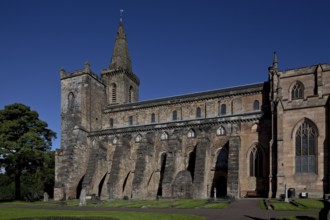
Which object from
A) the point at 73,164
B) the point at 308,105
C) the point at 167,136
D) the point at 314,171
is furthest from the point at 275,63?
the point at 73,164

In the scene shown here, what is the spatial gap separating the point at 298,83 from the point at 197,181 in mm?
18450

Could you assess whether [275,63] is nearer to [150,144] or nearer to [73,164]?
[150,144]

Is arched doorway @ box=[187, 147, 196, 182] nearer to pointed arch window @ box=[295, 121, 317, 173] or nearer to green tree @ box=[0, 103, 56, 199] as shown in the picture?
pointed arch window @ box=[295, 121, 317, 173]

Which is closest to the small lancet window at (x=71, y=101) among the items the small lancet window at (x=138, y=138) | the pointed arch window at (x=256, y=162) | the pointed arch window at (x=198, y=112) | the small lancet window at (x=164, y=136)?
the small lancet window at (x=138, y=138)

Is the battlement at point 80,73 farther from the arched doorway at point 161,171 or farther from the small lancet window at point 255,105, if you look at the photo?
the small lancet window at point 255,105

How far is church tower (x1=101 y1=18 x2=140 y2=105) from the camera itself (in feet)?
205

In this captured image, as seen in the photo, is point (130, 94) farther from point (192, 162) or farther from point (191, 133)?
point (192, 162)

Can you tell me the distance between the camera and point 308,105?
128ft

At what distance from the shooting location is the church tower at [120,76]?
62.6m

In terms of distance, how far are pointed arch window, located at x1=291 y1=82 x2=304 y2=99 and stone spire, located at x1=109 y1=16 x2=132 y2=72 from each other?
31.8 metres

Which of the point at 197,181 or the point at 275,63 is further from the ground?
the point at 275,63

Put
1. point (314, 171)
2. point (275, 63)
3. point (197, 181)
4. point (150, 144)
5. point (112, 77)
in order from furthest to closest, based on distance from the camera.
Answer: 1. point (112, 77)
2. point (150, 144)
3. point (275, 63)
4. point (197, 181)
5. point (314, 171)

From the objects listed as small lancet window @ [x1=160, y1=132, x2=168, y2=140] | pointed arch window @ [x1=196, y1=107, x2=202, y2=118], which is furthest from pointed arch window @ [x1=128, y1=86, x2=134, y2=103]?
pointed arch window @ [x1=196, y1=107, x2=202, y2=118]

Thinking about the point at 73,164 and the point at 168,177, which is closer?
the point at 168,177
